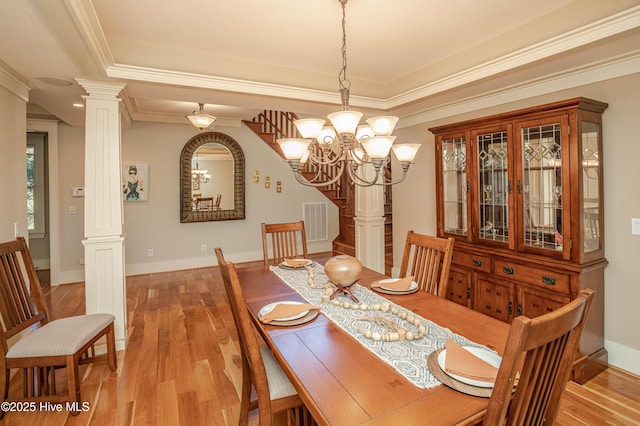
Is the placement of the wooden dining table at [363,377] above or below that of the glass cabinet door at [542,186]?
below

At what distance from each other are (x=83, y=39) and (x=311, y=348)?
218 cm

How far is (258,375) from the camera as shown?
4.63 ft

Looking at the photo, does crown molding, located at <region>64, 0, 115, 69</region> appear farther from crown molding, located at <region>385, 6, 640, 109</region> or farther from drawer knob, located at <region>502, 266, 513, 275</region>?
drawer knob, located at <region>502, 266, 513, 275</region>

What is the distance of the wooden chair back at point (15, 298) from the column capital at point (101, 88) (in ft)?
4.10

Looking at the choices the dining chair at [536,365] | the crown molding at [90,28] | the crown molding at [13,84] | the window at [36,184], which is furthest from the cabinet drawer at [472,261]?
the window at [36,184]

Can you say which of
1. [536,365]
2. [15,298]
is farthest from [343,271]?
[15,298]

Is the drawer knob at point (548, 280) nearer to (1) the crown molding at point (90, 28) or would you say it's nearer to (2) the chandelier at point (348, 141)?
(2) the chandelier at point (348, 141)

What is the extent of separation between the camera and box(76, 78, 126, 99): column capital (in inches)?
107

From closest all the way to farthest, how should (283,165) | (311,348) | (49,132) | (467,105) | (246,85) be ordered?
(311,348)
(246,85)
(467,105)
(49,132)
(283,165)

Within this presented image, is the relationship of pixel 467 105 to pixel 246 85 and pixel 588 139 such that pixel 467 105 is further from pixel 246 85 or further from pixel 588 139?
pixel 246 85

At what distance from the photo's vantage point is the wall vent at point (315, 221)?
663 cm

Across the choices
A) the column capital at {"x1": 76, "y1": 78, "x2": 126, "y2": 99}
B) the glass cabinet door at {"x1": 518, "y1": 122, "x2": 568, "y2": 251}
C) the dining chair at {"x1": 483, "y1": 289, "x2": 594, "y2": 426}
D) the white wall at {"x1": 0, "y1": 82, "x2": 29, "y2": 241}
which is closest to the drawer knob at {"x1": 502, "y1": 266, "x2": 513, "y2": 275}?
the glass cabinet door at {"x1": 518, "y1": 122, "x2": 568, "y2": 251}

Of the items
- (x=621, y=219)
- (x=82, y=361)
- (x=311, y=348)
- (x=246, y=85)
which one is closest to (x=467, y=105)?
(x=621, y=219)

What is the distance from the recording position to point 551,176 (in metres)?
2.63
